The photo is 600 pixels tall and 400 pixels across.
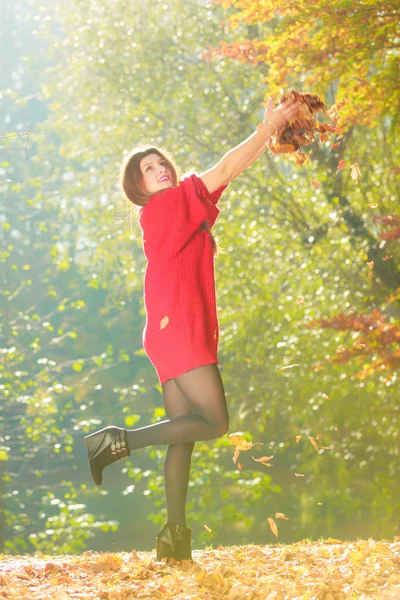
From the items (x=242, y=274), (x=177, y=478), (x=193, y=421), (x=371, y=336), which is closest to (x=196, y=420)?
(x=193, y=421)

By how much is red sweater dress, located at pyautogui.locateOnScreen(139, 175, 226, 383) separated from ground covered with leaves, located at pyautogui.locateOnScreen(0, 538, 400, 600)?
0.73m

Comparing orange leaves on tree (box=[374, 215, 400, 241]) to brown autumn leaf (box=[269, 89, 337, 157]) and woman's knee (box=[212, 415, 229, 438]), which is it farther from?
woman's knee (box=[212, 415, 229, 438])

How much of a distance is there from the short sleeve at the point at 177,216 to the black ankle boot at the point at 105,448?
689mm

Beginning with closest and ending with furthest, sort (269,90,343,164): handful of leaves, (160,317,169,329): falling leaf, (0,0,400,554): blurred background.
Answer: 1. (160,317,169,329): falling leaf
2. (269,90,343,164): handful of leaves
3. (0,0,400,554): blurred background

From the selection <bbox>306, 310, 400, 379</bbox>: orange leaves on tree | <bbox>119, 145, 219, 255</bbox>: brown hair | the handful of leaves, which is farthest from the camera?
<bbox>306, 310, 400, 379</bbox>: orange leaves on tree

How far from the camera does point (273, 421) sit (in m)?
7.96

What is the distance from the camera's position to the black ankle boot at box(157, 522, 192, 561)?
10.4ft

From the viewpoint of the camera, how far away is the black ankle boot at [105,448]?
3051 millimetres

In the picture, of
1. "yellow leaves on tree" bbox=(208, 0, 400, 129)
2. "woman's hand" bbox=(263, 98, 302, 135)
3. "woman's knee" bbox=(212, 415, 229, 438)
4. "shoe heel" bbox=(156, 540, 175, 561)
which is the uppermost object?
"yellow leaves on tree" bbox=(208, 0, 400, 129)

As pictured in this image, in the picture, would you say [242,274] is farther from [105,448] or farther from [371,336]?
[105,448]

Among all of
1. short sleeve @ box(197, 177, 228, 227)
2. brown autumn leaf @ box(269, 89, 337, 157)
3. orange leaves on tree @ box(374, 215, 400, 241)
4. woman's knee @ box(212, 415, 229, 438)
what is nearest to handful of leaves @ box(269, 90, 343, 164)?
brown autumn leaf @ box(269, 89, 337, 157)

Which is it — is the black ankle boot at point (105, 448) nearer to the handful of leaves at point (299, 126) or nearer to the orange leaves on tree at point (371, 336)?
the handful of leaves at point (299, 126)

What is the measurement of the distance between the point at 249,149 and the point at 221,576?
1.55 m

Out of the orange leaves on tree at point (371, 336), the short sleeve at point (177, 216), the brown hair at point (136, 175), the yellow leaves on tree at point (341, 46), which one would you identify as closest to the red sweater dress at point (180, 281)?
the short sleeve at point (177, 216)
